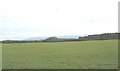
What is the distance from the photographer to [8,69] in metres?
16.1

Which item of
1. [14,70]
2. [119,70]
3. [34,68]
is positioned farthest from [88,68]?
[14,70]

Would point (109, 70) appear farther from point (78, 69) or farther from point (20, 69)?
point (20, 69)

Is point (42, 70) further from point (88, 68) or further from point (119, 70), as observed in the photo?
point (119, 70)

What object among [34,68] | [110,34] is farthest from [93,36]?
[34,68]

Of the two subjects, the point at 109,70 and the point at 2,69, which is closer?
the point at 109,70

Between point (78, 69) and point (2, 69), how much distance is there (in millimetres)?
4406

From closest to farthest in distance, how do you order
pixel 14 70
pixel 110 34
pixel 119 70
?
pixel 119 70 → pixel 14 70 → pixel 110 34

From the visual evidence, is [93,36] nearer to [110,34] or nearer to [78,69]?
[110,34]

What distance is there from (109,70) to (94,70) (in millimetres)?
799

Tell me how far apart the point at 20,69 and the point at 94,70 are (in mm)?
4218

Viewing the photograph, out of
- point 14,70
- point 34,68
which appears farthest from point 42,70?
point 14,70

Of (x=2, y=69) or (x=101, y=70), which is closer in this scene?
(x=101, y=70)

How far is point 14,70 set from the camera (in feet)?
52.1

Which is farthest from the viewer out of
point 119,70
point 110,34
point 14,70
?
point 110,34
